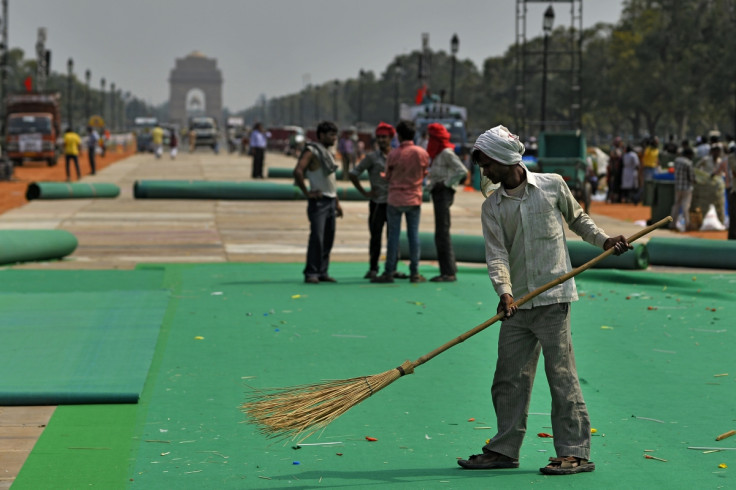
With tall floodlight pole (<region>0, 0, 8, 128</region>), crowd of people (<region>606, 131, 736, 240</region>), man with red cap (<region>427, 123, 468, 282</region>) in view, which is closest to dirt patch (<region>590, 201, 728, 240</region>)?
crowd of people (<region>606, 131, 736, 240</region>)

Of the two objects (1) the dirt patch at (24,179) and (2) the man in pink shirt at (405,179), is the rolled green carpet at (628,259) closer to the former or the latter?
(2) the man in pink shirt at (405,179)

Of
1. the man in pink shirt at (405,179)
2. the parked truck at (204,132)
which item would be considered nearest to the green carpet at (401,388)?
the man in pink shirt at (405,179)

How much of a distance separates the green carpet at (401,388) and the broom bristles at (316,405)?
0.79 ft

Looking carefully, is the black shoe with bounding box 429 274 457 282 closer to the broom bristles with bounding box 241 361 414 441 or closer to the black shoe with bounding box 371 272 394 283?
the black shoe with bounding box 371 272 394 283

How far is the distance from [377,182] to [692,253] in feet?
14.1

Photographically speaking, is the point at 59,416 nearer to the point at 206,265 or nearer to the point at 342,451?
the point at 342,451

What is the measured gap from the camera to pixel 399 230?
13234mm

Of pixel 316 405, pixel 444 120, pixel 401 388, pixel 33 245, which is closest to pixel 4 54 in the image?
pixel 444 120

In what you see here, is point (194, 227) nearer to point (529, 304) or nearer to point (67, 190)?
point (67, 190)

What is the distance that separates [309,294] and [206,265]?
3.30 meters

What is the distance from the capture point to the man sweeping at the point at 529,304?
18.8ft

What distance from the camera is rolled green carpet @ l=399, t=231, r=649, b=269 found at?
13.8m

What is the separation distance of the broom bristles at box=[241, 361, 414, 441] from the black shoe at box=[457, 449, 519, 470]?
57 centimetres

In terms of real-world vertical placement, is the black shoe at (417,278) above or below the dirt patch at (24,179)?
below
